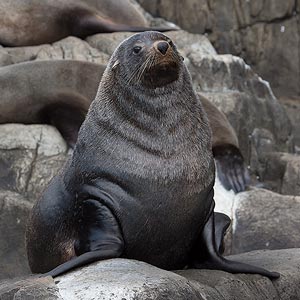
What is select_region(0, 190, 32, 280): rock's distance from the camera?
7.40 m

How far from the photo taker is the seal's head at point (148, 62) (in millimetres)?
4539

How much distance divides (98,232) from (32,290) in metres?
0.73

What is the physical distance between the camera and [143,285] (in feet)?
12.0

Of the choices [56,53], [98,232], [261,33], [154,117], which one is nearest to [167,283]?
[98,232]

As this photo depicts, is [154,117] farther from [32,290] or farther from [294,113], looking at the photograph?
[294,113]

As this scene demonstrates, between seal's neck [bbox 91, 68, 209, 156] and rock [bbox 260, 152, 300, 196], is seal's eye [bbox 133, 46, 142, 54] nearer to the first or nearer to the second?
seal's neck [bbox 91, 68, 209, 156]

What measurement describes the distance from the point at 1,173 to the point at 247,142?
311cm

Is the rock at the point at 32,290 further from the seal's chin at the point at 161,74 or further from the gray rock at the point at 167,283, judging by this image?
the seal's chin at the point at 161,74

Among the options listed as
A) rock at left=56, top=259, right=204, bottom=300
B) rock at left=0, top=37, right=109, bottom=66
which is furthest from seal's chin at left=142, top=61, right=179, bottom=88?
rock at left=0, top=37, right=109, bottom=66

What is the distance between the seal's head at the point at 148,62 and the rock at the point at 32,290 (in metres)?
1.28

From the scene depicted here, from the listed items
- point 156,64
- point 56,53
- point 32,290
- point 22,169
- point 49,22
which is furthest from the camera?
point 49,22

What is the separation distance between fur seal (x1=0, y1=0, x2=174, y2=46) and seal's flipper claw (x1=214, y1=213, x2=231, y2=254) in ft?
18.6

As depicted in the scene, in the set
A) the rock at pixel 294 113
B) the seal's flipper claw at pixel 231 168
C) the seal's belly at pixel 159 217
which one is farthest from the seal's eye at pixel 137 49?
the rock at pixel 294 113

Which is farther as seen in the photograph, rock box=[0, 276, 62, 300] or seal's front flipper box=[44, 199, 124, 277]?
seal's front flipper box=[44, 199, 124, 277]
